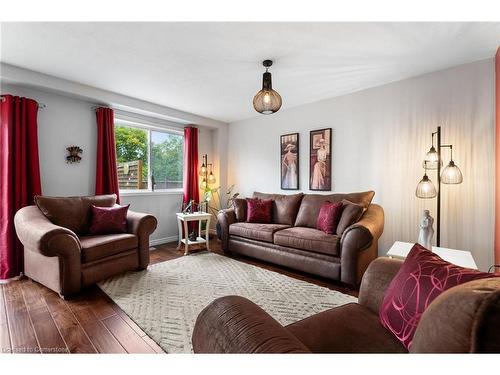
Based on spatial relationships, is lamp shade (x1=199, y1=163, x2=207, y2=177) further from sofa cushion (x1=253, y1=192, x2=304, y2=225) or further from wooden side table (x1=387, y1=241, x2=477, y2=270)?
wooden side table (x1=387, y1=241, x2=477, y2=270)

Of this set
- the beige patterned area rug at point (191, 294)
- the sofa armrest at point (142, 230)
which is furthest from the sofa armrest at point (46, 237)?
the sofa armrest at point (142, 230)

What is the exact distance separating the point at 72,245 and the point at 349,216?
283cm

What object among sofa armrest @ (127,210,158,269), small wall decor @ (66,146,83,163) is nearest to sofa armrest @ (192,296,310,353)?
sofa armrest @ (127,210,158,269)

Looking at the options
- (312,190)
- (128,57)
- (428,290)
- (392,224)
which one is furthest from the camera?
(312,190)

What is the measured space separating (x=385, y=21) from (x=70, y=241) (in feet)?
10.6

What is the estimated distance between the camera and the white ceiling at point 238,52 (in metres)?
1.97

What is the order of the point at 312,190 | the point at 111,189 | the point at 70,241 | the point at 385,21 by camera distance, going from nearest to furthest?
the point at 385,21 → the point at 70,241 → the point at 111,189 → the point at 312,190

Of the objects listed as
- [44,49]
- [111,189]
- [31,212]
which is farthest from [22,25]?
[111,189]

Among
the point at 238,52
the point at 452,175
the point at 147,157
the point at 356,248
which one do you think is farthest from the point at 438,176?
the point at 147,157

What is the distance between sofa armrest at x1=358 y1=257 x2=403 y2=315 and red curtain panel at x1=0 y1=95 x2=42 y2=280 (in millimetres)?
3550

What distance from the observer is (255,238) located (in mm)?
3336

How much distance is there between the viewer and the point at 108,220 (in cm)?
291

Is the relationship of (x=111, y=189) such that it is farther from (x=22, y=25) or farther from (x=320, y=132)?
(x=320, y=132)

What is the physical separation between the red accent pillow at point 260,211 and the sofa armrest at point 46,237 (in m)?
2.16
